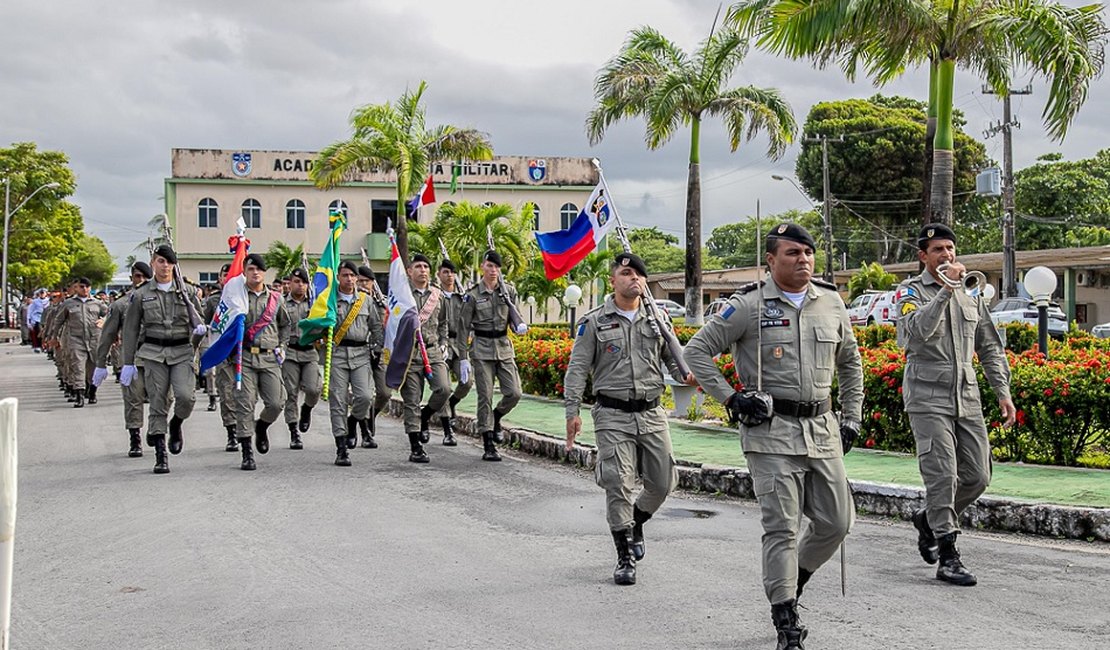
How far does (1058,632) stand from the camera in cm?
525

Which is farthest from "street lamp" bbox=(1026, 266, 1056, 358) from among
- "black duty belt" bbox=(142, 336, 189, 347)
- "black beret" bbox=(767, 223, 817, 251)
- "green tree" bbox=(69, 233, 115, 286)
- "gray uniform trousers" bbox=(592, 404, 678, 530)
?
"green tree" bbox=(69, 233, 115, 286)

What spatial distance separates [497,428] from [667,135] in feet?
44.7

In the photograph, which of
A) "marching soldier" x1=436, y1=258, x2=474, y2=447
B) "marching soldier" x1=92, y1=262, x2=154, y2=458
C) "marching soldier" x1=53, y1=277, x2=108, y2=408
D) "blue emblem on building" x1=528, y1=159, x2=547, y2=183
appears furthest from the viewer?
"blue emblem on building" x1=528, y1=159, x2=547, y2=183

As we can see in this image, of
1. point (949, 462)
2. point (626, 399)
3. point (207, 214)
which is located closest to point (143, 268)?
point (626, 399)

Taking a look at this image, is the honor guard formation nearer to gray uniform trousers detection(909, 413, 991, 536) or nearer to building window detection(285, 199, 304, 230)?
gray uniform trousers detection(909, 413, 991, 536)

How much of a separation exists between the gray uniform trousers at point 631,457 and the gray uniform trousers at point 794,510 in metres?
1.41

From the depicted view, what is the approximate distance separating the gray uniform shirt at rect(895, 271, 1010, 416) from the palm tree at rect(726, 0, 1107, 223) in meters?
9.29

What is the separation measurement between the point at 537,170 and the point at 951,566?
142ft

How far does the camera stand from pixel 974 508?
7844 mm

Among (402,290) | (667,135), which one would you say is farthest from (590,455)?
(667,135)

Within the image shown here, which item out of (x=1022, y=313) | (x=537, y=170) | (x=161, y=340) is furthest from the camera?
(x=537, y=170)

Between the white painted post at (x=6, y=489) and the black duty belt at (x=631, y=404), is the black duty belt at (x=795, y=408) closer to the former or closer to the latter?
the black duty belt at (x=631, y=404)

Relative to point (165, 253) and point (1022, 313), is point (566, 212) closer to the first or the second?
point (1022, 313)

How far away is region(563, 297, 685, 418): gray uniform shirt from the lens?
6770mm
